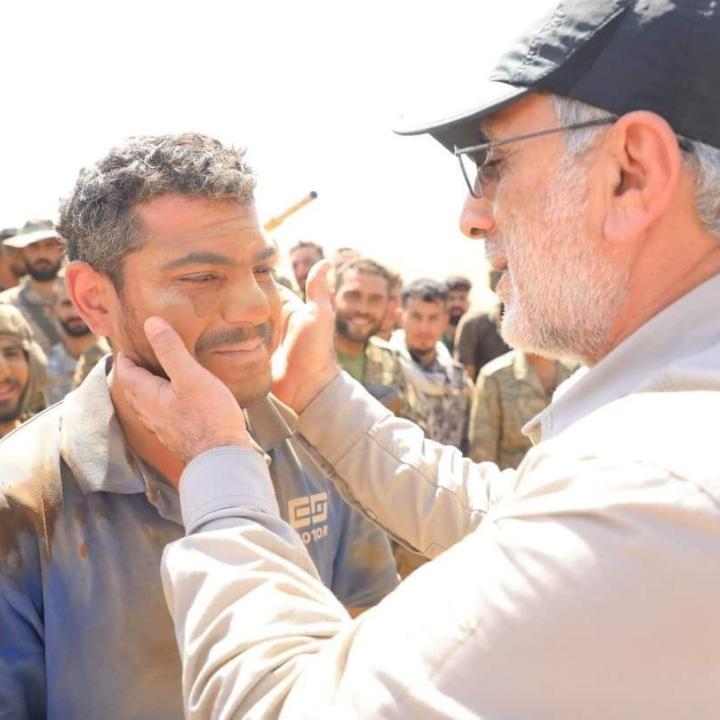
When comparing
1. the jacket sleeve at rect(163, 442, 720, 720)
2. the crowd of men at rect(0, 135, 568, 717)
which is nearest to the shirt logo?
the crowd of men at rect(0, 135, 568, 717)

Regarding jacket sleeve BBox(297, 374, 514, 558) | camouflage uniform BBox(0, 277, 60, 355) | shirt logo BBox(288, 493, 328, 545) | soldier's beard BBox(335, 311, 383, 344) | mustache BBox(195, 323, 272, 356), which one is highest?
mustache BBox(195, 323, 272, 356)

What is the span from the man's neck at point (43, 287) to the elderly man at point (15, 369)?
2.54m

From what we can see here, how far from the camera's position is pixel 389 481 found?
2.67m

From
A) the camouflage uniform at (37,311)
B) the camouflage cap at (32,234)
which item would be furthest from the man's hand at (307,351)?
the camouflage cap at (32,234)

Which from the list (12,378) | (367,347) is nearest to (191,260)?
(12,378)

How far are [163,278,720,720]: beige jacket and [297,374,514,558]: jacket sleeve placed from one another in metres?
0.96

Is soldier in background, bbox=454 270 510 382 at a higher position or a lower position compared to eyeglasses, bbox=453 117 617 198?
lower

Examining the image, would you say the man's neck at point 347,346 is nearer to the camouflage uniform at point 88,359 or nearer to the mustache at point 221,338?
the camouflage uniform at point 88,359

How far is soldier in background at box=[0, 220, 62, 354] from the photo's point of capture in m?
8.40

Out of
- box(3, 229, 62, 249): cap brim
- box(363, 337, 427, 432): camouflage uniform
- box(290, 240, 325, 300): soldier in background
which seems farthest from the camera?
box(290, 240, 325, 300): soldier in background

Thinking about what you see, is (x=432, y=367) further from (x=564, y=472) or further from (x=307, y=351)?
Result: (x=564, y=472)

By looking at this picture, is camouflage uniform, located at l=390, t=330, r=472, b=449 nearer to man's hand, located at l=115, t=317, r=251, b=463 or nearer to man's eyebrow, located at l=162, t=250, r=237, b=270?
man's eyebrow, located at l=162, t=250, r=237, b=270

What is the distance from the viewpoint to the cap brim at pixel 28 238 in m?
8.88

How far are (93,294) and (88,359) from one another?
4.90 m
